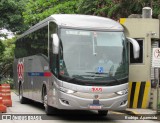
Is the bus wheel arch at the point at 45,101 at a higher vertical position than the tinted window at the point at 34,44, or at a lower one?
lower

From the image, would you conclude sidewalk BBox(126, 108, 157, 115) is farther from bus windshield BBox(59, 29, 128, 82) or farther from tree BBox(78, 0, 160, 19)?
tree BBox(78, 0, 160, 19)

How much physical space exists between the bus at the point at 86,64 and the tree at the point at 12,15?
83.9 feet

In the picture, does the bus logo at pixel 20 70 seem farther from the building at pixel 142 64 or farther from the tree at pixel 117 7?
the building at pixel 142 64

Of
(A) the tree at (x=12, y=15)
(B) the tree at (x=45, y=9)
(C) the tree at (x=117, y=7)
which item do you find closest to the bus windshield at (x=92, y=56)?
(C) the tree at (x=117, y=7)

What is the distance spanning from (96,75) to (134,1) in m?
10.6

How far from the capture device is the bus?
1307 centimetres

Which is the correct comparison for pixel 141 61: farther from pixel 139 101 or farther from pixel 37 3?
pixel 37 3

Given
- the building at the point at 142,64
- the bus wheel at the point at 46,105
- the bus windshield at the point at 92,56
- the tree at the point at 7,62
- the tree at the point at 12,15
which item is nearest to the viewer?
the bus windshield at the point at 92,56

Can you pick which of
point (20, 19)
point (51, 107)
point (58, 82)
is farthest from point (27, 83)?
point (20, 19)

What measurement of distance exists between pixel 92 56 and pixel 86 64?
1.13 feet

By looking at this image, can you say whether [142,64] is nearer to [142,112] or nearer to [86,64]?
[142,112]

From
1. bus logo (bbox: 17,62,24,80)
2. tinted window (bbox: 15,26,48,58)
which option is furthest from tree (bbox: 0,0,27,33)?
bus logo (bbox: 17,62,24,80)

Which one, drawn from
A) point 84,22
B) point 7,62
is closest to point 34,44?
point 84,22

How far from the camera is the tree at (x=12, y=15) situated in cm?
3978
